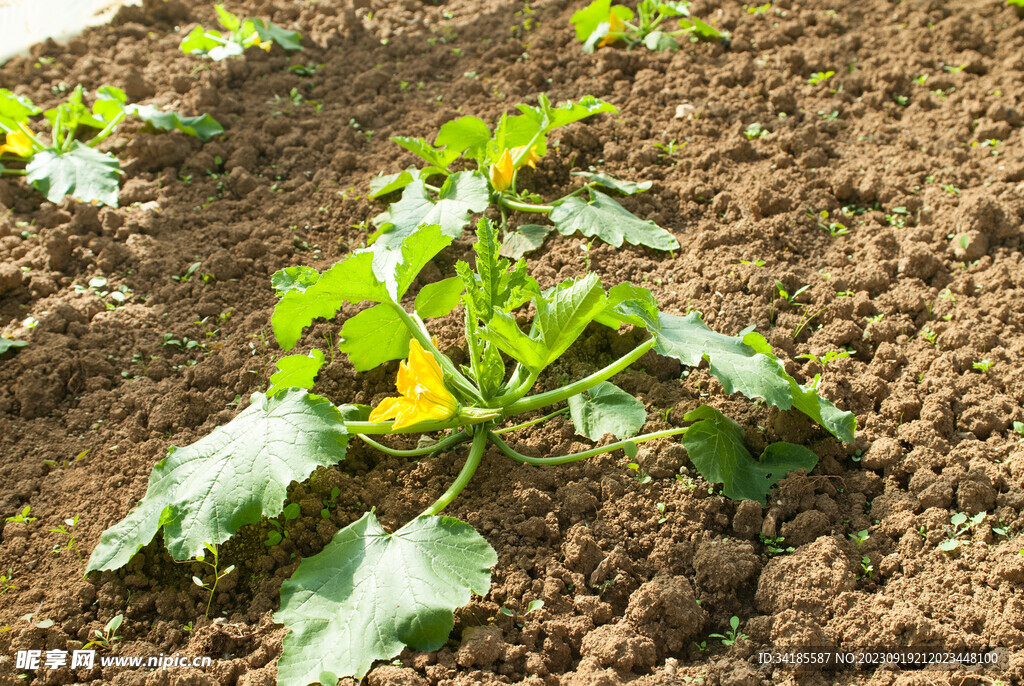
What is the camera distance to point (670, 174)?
3.65m

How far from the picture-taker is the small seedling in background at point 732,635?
2092 millimetres

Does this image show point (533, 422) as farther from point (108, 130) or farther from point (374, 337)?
point (108, 130)

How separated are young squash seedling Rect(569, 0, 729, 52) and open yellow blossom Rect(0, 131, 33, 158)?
279 centimetres

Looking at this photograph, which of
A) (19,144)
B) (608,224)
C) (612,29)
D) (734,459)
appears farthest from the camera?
(612,29)

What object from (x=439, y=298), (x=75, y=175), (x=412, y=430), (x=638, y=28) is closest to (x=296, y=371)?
(x=412, y=430)

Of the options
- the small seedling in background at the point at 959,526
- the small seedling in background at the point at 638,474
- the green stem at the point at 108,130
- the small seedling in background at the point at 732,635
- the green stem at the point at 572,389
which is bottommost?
the small seedling in background at the point at 732,635

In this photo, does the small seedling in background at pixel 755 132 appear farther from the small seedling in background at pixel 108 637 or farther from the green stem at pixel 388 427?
the small seedling in background at pixel 108 637

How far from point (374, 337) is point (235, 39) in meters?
2.76

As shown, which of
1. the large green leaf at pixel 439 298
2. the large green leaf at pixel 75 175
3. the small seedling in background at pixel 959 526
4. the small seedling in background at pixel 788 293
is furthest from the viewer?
the large green leaf at pixel 75 175

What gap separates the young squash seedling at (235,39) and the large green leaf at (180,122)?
0.58 m

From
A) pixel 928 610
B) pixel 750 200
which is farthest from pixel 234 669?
pixel 750 200

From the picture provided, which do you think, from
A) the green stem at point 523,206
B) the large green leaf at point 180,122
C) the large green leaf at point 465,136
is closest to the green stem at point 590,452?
the green stem at point 523,206

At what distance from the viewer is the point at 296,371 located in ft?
8.32

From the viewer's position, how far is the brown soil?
215 cm
